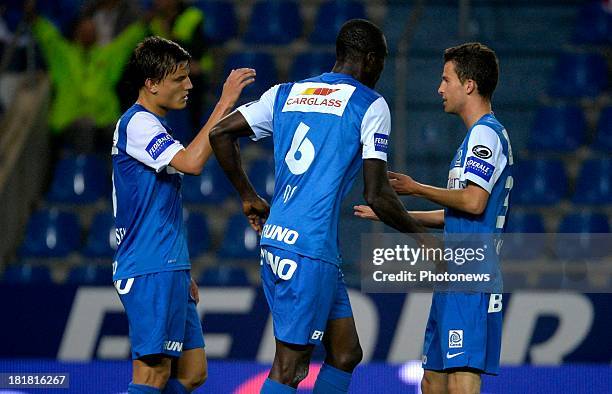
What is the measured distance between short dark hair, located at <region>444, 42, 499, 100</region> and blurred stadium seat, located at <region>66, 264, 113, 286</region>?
154 inches

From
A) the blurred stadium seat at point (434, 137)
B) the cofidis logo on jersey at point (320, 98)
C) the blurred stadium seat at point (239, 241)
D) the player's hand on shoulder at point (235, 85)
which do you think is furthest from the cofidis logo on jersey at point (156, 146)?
the blurred stadium seat at point (434, 137)

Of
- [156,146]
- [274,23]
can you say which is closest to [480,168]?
[156,146]

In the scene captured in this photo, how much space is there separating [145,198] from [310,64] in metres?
4.58

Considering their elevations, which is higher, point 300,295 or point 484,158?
point 484,158

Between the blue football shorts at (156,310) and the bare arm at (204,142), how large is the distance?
18.9 inches

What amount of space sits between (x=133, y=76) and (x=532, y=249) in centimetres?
400

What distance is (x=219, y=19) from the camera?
33.8 feet

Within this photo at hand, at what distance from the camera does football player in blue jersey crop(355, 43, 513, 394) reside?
5199 millimetres

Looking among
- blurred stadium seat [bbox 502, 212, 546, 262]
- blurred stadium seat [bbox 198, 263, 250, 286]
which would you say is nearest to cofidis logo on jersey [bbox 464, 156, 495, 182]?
blurred stadium seat [bbox 502, 212, 546, 262]

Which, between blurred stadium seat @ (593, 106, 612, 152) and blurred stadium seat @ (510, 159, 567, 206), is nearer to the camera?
blurred stadium seat @ (510, 159, 567, 206)

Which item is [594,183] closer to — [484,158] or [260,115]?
[484,158]

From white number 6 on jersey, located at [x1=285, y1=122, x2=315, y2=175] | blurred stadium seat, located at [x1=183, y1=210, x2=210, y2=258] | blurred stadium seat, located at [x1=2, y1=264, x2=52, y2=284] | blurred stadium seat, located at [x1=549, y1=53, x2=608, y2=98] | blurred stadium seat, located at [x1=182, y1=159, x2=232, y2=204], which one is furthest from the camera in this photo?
blurred stadium seat, located at [x1=549, y1=53, x2=608, y2=98]

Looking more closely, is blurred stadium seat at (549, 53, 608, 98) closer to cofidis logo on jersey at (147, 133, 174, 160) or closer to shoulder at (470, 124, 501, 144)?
shoulder at (470, 124, 501, 144)

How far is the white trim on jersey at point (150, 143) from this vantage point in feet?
16.9
